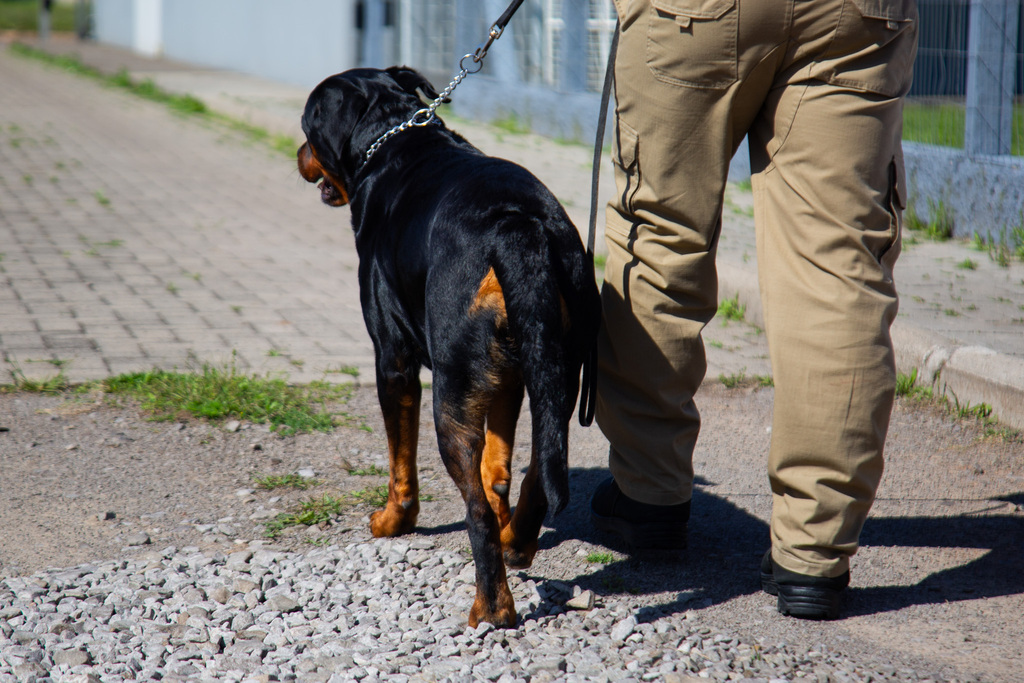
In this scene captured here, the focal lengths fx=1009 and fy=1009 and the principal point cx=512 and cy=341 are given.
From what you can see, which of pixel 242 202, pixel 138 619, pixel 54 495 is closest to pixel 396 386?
pixel 138 619

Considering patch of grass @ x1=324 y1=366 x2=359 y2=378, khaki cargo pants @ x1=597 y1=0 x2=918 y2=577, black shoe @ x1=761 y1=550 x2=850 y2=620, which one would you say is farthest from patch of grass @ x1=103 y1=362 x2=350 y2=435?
black shoe @ x1=761 y1=550 x2=850 y2=620

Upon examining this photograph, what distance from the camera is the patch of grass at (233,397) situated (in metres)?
4.00

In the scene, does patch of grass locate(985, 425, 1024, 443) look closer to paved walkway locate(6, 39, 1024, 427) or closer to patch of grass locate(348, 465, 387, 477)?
paved walkway locate(6, 39, 1024, 427)

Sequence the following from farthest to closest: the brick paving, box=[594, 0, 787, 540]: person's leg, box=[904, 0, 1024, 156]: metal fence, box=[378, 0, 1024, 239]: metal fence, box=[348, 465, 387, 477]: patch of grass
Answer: box=[904, 0, 1024, 156]: metal fence < box=[378, 0, 1024, 239]: metal fence < the brick paving < box=[348, 465, 387, 477]: patch of grass < box=[594, 0, 787, 540]: person's leg

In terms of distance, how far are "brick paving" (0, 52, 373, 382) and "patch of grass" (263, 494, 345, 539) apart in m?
1.28

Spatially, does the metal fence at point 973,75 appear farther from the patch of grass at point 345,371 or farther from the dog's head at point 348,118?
the dog's head at point 348,118

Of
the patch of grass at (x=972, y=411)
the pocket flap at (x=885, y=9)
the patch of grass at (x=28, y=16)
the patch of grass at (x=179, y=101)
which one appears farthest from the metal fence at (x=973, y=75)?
Result: the patch of grass at (x=28, y=16)

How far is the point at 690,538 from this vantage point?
311cm

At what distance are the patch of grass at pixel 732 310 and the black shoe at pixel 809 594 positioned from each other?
294 cm

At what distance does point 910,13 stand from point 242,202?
22.8ft

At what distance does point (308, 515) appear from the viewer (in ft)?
10.4

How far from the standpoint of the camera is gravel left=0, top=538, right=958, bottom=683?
2342mm

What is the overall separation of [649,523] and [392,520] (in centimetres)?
77

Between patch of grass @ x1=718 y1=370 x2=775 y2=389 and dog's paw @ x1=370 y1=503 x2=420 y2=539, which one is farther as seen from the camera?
patch of grass @ x1=718 y1=370 x2=775 y2=389
